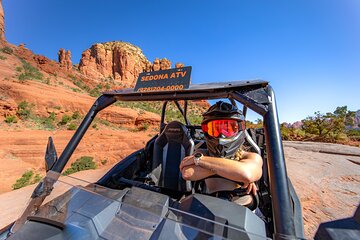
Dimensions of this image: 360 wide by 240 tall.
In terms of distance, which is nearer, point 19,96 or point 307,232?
point 307,232

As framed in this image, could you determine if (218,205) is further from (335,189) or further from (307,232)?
(335,189)

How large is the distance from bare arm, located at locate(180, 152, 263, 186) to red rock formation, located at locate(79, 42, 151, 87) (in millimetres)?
67835

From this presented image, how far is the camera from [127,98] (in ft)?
5.85

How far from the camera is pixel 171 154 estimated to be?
2.83 m

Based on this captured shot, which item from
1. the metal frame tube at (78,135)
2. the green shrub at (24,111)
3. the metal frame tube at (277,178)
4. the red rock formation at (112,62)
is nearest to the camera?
the metal frame tube at (277,178)

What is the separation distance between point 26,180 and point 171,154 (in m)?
8.52

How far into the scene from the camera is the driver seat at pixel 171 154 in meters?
2.70

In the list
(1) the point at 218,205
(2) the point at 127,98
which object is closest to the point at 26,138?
(2) the point at 127,98

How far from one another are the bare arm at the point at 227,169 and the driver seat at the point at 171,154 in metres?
1.14

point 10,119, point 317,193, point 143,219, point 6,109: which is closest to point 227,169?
point 143,219

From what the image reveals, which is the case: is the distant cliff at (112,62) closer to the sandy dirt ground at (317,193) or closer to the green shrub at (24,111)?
the green shrub at (24,111)

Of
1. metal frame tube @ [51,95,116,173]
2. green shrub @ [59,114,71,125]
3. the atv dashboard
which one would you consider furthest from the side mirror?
green shrub @ [59,114,71,125]

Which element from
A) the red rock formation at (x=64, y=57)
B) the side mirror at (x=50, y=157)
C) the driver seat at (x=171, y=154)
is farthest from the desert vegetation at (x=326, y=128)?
the red rock formation at (x=64, y=57)

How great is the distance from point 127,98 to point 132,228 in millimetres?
1114
